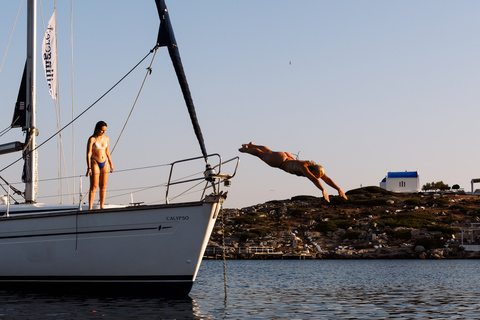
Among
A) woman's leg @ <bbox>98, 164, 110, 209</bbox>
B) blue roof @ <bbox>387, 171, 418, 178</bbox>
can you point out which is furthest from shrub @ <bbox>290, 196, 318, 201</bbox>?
woman's leg @ <bbox>98, 164, 110, 209</bbox>

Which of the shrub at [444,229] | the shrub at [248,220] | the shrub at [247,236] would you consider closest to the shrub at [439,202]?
the shrub at [444,229]

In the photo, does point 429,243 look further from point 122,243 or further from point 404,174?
point 122,243

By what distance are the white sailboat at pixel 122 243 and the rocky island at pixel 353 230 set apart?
4867 cm

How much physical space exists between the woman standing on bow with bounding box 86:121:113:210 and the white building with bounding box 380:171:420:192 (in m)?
97.4

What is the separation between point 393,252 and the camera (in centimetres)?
6606

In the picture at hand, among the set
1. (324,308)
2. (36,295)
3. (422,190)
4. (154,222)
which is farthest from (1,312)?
(422,190)

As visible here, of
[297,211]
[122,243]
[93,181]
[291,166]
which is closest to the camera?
[291,166]

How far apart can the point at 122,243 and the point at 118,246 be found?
0.55 ft

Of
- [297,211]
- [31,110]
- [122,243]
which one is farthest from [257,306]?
[297,211]

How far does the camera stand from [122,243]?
1745 centimetres

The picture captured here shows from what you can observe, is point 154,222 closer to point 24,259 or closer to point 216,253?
point 24,259

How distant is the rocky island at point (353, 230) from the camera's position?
66562 mm

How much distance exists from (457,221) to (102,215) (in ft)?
221

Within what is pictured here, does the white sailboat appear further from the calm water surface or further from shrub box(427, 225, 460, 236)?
shrub box(427, 225, 460, 236)
